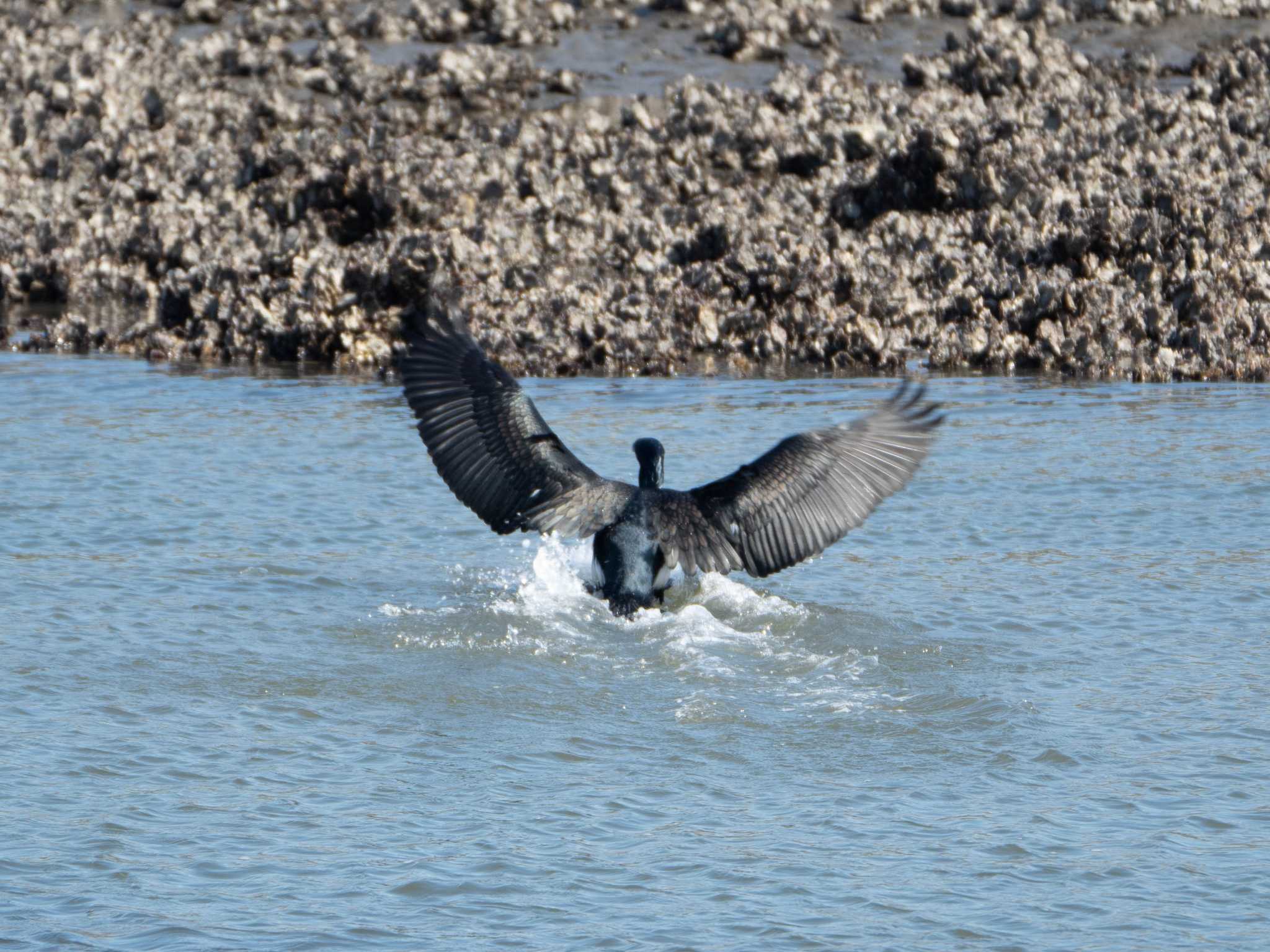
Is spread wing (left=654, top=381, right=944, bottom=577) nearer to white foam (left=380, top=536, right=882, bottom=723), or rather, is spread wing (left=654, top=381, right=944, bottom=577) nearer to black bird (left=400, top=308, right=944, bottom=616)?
black bird (left=400, top=308, right=944, bottom=616)

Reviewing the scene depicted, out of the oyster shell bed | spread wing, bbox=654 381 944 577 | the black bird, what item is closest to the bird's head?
the black bird

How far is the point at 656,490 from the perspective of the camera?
31.9ft

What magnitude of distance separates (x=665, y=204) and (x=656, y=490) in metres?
9.38

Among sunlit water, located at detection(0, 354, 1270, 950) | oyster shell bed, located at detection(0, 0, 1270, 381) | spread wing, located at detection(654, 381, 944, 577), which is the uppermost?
oyster shell bed, located at detection(0, 0, 1270, 381)

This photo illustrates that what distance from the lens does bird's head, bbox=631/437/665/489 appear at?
9750 mm

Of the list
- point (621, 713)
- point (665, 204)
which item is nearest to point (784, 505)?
point (621, 713)

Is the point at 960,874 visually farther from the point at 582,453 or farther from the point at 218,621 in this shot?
the point at 582,453

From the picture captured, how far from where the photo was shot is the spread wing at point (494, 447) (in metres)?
9.67

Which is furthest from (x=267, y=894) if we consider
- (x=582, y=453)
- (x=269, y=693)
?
(x=582, y=453)

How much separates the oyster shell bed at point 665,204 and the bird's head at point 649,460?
260 inches

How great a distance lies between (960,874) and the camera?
20.7 ft

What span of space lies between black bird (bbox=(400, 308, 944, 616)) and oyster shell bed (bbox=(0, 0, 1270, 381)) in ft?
21.0

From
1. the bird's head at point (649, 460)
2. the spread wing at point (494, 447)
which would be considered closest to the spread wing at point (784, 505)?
the bird's head at point (649, 460)

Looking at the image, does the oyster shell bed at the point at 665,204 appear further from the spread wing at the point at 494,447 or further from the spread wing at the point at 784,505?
the spread wing at the point at 784,505
